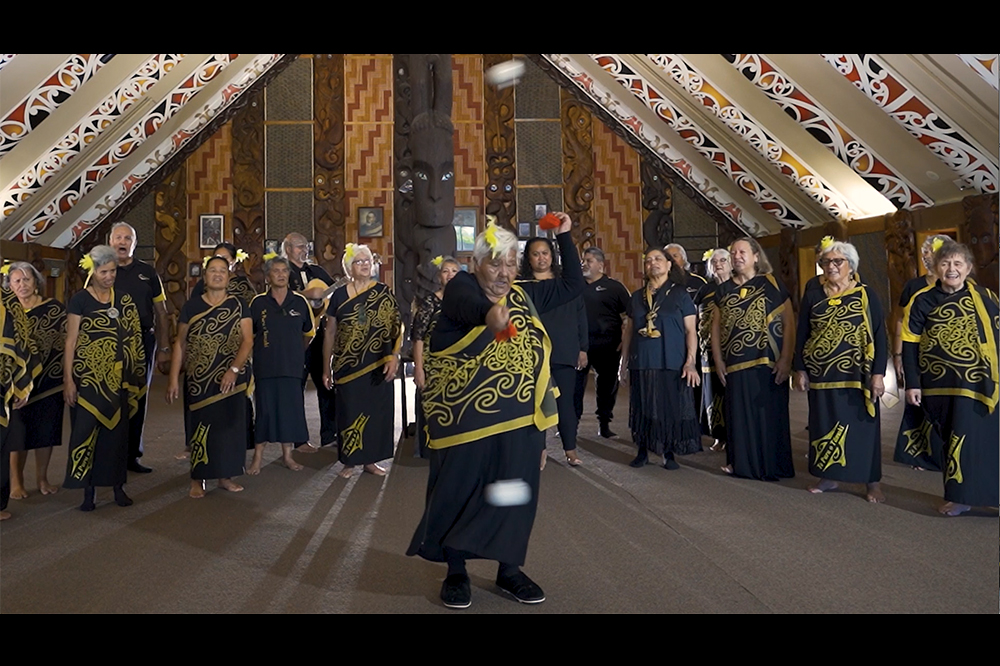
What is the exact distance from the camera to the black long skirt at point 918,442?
4.62m

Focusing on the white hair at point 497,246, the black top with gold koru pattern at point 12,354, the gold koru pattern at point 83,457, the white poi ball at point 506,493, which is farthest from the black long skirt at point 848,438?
the black top with gold koru pattern at point 12,354

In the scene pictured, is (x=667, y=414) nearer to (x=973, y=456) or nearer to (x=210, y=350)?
(x=973, y=456)

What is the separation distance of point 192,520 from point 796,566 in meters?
2.56

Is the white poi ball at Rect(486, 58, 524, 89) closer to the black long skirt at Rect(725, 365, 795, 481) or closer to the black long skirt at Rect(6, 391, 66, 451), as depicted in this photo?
the black long skirt at Rect(725, 365, 795, 481)

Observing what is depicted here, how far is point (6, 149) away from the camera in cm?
677

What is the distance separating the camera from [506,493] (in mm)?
2631

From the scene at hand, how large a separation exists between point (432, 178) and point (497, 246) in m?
3.78

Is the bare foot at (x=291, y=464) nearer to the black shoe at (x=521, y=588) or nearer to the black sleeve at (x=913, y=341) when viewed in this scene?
the black shoe at (x=521, y=588)

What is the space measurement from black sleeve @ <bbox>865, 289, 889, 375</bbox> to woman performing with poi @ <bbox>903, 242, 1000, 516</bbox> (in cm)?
21

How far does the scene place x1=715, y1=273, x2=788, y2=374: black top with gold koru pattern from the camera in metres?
4.62

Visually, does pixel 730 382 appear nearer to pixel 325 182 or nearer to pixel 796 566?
pixel 796 566

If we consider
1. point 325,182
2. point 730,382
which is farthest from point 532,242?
point 325,182

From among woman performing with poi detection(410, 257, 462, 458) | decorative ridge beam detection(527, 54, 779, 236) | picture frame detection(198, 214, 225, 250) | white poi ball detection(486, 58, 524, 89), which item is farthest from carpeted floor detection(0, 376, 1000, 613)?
white poi ball detection(486, 58, 524, 89)

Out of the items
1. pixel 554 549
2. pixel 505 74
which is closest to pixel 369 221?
pixel 505 74
